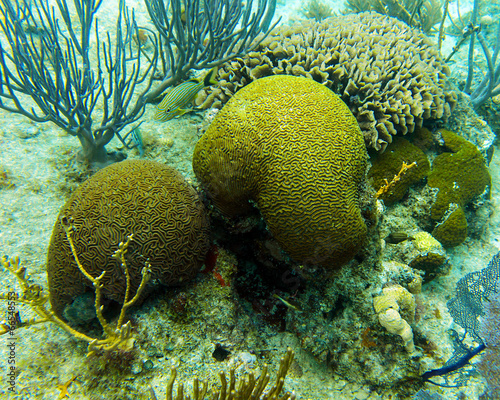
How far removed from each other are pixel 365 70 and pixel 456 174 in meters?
2.23

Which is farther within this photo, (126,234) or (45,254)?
(45,254)

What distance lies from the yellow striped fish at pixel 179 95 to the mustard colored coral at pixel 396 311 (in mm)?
3535

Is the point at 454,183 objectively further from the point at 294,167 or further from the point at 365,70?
the point at 294,167

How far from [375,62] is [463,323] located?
12.2 feet

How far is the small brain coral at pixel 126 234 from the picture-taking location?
95.6 inches

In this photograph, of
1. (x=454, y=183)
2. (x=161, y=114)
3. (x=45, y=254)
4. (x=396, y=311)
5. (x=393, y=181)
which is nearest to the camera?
(x=396, y=311)

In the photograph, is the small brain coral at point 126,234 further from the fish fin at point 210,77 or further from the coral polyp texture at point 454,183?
the coral polyp texture at point 454,183

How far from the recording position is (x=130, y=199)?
2.60 meters

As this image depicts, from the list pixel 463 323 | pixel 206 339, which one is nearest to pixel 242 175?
pixel 206 339

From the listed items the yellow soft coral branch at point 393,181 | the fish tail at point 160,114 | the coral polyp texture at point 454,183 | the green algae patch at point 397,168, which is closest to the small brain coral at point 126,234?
the fish tail at point 160,114

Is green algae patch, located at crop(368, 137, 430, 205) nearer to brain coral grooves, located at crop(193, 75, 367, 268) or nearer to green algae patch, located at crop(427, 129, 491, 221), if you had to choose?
green algae patch, located at crop(427, 129, 491, 221)

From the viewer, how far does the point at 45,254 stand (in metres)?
3.05

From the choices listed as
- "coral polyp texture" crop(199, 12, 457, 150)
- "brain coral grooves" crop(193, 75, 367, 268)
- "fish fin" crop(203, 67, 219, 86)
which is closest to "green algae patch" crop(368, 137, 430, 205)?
"coral polyp texture" crop(199, 12, 457, 150)

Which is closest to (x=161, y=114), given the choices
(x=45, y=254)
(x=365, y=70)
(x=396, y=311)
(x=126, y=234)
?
(x=126, y=234)
